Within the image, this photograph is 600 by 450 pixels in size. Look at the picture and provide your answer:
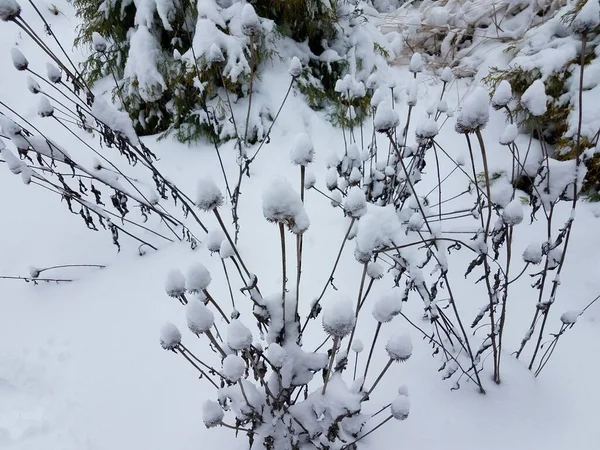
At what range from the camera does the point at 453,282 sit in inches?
59.2

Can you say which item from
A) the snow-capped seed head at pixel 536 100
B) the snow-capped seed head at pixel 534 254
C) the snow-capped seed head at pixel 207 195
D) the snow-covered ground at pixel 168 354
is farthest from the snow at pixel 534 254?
the snow-capped seed head at pixel 207 195

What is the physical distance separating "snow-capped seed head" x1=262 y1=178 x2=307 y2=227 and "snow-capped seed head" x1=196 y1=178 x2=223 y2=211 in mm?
163

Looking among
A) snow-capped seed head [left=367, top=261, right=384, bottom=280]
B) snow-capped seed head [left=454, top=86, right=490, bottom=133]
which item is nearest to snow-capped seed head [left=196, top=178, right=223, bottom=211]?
snow-capped seed head [left=367, top=261, right=384, bottom=280]

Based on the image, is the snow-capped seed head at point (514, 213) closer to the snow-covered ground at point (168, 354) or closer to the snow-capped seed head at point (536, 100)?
the snow-capped seed head at point (536, 100)

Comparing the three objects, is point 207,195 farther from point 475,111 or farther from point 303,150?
point 475,111

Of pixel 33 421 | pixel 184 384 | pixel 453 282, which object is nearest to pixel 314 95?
pixel 453 282

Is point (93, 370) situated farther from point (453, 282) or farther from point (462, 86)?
point (462, 86)

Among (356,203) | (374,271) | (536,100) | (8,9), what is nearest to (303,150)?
(356,203)

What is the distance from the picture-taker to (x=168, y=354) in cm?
135

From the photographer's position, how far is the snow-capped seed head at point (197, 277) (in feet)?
2.54

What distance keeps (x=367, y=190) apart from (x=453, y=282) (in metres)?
0.56

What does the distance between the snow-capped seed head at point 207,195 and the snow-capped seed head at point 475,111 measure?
479mm

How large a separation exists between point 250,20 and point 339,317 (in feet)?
3.04

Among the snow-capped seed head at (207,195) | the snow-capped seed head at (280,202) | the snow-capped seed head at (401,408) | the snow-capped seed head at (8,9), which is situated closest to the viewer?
the snow-capped seed head at (280,202)
